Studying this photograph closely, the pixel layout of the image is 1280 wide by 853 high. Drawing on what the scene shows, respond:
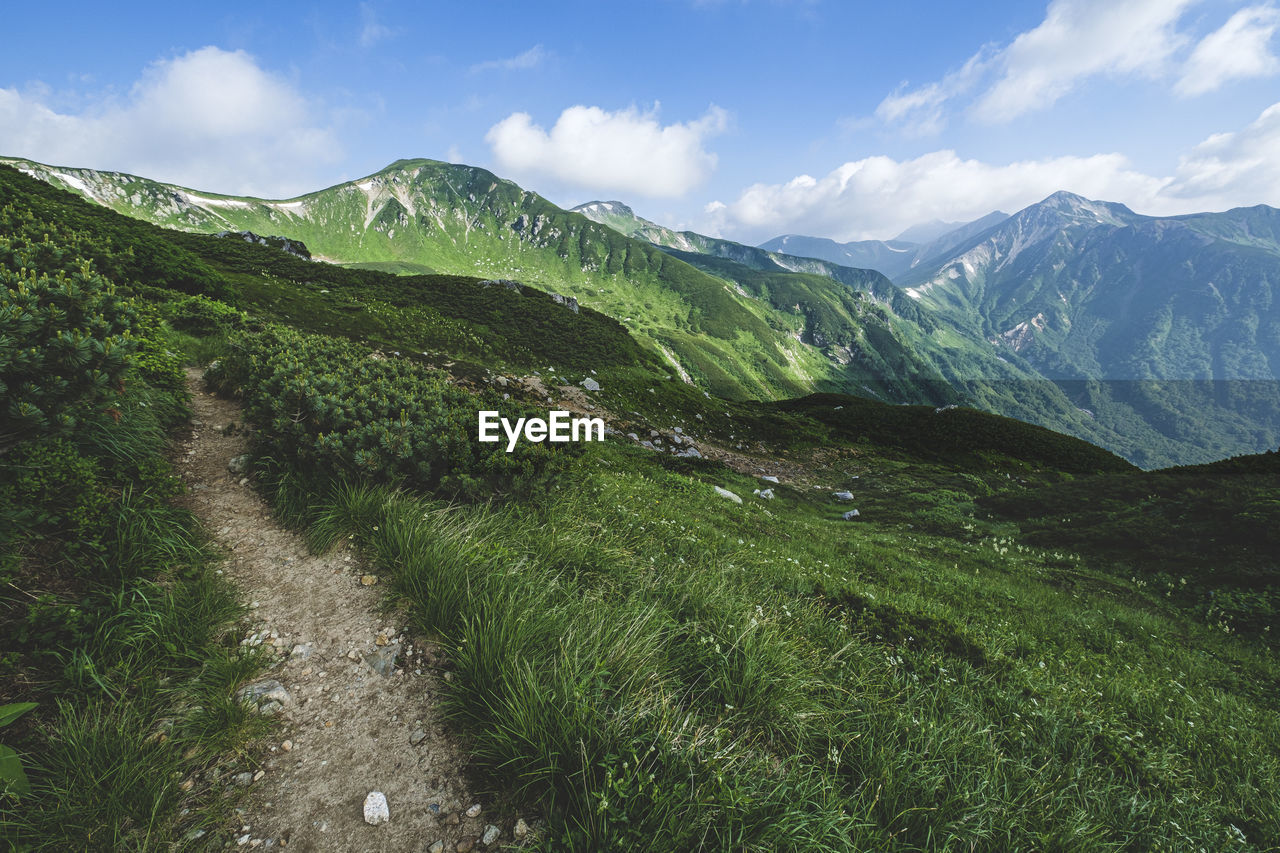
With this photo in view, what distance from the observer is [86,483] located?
4867 millimetres

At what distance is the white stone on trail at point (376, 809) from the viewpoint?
10.5ft

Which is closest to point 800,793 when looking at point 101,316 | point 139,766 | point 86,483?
point 139,766

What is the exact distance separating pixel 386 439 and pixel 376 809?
4805 millimetres

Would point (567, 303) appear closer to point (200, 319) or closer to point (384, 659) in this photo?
point (200, 319)

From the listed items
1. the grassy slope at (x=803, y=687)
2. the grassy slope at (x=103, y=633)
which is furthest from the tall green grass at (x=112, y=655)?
the grassy slope at (x=803, y=687)

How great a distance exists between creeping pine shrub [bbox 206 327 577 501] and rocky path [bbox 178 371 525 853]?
126 centimetres

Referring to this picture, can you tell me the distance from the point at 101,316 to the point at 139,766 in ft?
20.3

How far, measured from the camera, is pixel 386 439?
6.85m

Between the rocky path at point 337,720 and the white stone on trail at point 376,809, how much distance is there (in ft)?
0.10

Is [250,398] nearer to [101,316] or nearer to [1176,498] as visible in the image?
[101,316]

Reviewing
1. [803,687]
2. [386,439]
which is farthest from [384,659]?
[803,687]

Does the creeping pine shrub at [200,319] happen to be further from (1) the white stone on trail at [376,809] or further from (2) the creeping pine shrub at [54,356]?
(1) the white stone on trail at [376,809]

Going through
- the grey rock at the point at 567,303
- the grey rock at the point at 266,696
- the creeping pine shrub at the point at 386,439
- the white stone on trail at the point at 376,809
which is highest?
the grey rock at the point at 567,303

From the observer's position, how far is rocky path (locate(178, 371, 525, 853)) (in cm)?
316
